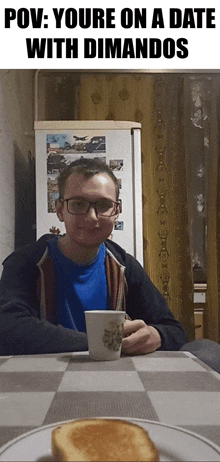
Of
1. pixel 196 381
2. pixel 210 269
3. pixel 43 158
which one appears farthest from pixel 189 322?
pixel 196 381

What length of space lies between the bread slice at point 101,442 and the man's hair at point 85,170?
141 centimetres

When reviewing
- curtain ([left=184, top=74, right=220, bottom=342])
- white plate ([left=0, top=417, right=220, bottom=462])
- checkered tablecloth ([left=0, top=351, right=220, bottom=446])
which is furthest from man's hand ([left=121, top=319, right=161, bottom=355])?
curtain ([left=184, top=74, right=220, bottom=342])

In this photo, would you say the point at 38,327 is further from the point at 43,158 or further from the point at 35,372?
the point at 43,158

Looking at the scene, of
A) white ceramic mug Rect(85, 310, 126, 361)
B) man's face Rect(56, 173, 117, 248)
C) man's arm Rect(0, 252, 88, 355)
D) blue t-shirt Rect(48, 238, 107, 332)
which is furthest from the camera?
man's face Rect(56, 173, 117, 248)

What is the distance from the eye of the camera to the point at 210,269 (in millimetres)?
2148

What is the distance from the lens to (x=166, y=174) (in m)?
2.09

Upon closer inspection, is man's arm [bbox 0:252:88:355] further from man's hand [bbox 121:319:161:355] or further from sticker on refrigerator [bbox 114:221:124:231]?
sticker on refrigerator [bbox 114:221:124:231]

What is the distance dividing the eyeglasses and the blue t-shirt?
0.71 ft

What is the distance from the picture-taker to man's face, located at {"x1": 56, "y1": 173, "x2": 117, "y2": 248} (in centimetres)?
148

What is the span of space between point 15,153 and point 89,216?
0.57 m

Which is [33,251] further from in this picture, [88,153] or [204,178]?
[204,178]

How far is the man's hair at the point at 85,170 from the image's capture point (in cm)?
162

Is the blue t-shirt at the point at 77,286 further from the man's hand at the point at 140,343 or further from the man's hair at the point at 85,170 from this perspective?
the man's hand at the point at 140,343

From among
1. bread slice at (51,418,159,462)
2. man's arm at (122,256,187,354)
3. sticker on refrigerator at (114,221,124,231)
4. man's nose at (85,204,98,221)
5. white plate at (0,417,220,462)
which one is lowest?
man's arm at (122,256,187,354)
